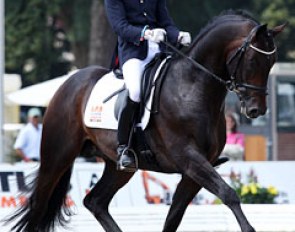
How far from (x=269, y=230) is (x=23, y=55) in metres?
21.8

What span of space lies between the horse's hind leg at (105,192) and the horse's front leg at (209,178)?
1554mm

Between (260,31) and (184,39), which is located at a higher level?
(260,31)

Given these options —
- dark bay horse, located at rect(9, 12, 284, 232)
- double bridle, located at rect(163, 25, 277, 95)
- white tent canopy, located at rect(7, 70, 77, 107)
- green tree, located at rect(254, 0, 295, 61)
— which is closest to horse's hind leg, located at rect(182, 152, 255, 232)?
dark bay horse, located at rect(9, 12, 284, 232)

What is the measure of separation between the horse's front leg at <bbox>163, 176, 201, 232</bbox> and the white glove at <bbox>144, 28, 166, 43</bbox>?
1.28 meters

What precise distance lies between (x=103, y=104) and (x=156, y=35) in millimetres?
1140

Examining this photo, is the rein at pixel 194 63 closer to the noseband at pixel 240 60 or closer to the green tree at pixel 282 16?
the noseband at pixel 240 60

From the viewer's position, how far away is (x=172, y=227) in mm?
9461

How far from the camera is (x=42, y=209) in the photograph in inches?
412

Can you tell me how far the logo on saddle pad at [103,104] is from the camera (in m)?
9.78

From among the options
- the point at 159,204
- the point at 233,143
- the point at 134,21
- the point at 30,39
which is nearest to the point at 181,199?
the point at 134,21

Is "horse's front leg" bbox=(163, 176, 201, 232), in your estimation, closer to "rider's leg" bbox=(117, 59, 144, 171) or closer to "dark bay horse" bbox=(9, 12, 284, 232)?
"dark bay horse" bbox=(9, 12, 284, 232)

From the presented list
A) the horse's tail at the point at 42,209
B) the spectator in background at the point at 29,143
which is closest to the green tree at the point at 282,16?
the spectator in background at the point at 29,143

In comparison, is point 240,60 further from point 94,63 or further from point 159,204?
point 94,63

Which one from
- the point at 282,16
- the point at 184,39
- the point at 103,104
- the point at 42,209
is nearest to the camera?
the point at 184,39
